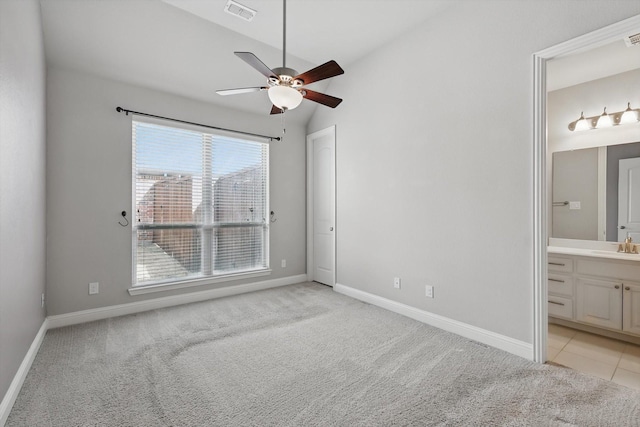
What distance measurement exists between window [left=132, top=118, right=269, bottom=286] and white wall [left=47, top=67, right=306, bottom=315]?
0.54 ft

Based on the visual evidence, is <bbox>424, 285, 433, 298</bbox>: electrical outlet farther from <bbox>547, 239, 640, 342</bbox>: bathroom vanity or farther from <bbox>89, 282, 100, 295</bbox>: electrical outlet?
<bbox>89, 282, 100, 295</bbox>: electrical outlet

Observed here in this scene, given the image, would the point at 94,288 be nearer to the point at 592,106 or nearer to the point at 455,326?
the point at 455,326

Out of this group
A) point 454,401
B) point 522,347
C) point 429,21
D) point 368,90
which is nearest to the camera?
point 454,401

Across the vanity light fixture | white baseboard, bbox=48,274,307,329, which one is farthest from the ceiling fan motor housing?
the vanity light fixture

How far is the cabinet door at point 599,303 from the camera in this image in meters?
2.74

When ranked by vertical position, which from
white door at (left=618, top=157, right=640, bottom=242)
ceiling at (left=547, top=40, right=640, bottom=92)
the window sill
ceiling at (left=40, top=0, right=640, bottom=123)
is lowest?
the window sill

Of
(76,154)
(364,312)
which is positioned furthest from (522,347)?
(76,154)

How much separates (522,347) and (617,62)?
9.50 ft

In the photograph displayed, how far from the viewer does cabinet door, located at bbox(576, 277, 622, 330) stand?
2.74 meters

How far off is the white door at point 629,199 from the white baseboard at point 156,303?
4073 mm

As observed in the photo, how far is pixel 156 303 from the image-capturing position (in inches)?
141

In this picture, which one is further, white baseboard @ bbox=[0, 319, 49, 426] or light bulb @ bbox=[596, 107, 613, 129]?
light bulb @ bbox=[596, 107, 613, 129]

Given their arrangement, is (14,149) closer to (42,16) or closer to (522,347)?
(42,16)

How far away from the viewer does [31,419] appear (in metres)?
1.69
